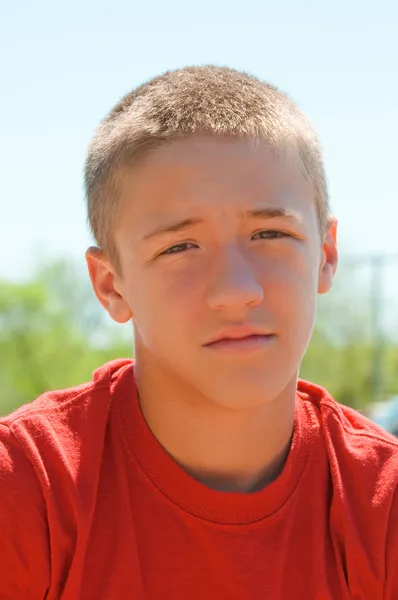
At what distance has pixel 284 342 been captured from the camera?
79.7 inches

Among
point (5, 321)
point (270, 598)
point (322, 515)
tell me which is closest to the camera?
point (270, 598)

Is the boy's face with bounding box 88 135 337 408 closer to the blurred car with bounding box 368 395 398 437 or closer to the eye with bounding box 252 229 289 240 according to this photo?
the eye with bounding box 252 229 289 240

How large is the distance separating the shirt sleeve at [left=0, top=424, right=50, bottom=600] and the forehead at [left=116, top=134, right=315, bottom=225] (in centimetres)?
67

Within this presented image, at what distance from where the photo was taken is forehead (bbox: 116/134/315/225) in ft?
6.53

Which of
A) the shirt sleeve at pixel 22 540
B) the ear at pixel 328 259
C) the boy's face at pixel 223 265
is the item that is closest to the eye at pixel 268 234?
the boy's face at pixel 223 265

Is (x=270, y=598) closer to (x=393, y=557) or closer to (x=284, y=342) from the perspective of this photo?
(x=393, y=557)

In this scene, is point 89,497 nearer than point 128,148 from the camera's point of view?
Yes

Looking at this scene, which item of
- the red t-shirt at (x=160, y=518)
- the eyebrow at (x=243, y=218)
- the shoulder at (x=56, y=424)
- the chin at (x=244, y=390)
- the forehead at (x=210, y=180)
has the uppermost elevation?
the forehead at (x=210, y=180)

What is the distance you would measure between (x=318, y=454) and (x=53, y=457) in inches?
26.8

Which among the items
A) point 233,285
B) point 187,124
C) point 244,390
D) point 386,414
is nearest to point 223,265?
point 233,285

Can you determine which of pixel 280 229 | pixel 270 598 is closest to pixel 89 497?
pixel 270 598

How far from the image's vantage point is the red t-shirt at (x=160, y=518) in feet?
6.36

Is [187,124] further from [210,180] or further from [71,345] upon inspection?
[71,345]

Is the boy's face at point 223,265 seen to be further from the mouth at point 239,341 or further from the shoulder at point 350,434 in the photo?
the shoulder at point 350,434
